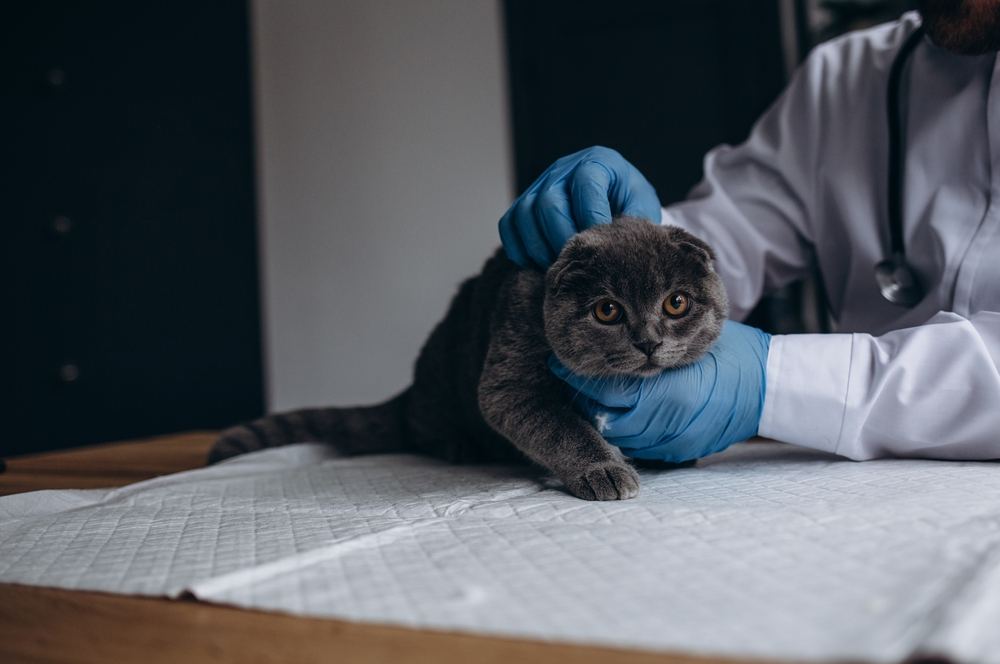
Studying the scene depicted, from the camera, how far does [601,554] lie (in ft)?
2.14

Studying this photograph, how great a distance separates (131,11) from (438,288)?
1778 mm

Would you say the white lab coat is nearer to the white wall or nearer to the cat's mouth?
the cat's mouth

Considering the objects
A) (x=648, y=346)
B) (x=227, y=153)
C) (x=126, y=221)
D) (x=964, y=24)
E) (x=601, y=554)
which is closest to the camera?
(x=601, y=554)

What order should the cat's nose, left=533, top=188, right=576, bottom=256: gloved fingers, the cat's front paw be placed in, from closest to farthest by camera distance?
the cat's front paw < the cat's nose < left=533, top=188, right=576, bottom=256: gloved fingers

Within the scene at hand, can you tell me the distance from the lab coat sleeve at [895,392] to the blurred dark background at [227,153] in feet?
5.71

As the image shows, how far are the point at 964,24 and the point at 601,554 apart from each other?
103 cm

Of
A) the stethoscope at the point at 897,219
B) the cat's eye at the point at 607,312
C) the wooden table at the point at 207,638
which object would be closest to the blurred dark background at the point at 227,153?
the stethoscope at the point at 897,219

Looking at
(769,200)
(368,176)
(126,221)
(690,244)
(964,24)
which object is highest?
(368,176)

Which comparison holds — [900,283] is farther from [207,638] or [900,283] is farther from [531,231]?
[207,638]

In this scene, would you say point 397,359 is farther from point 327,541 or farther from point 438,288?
point 327,541

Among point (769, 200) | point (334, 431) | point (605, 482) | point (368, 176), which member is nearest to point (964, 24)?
point (769, 200)

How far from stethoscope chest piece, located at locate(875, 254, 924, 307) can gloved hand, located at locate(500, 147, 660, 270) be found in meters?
0.39

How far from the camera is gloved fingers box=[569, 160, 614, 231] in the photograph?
1.23 m

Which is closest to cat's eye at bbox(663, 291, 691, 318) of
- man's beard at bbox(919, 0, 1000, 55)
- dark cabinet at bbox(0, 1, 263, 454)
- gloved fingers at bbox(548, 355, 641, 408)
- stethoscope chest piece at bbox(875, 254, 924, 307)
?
gloved fingers at bbox(548, 355, 641, 408)
